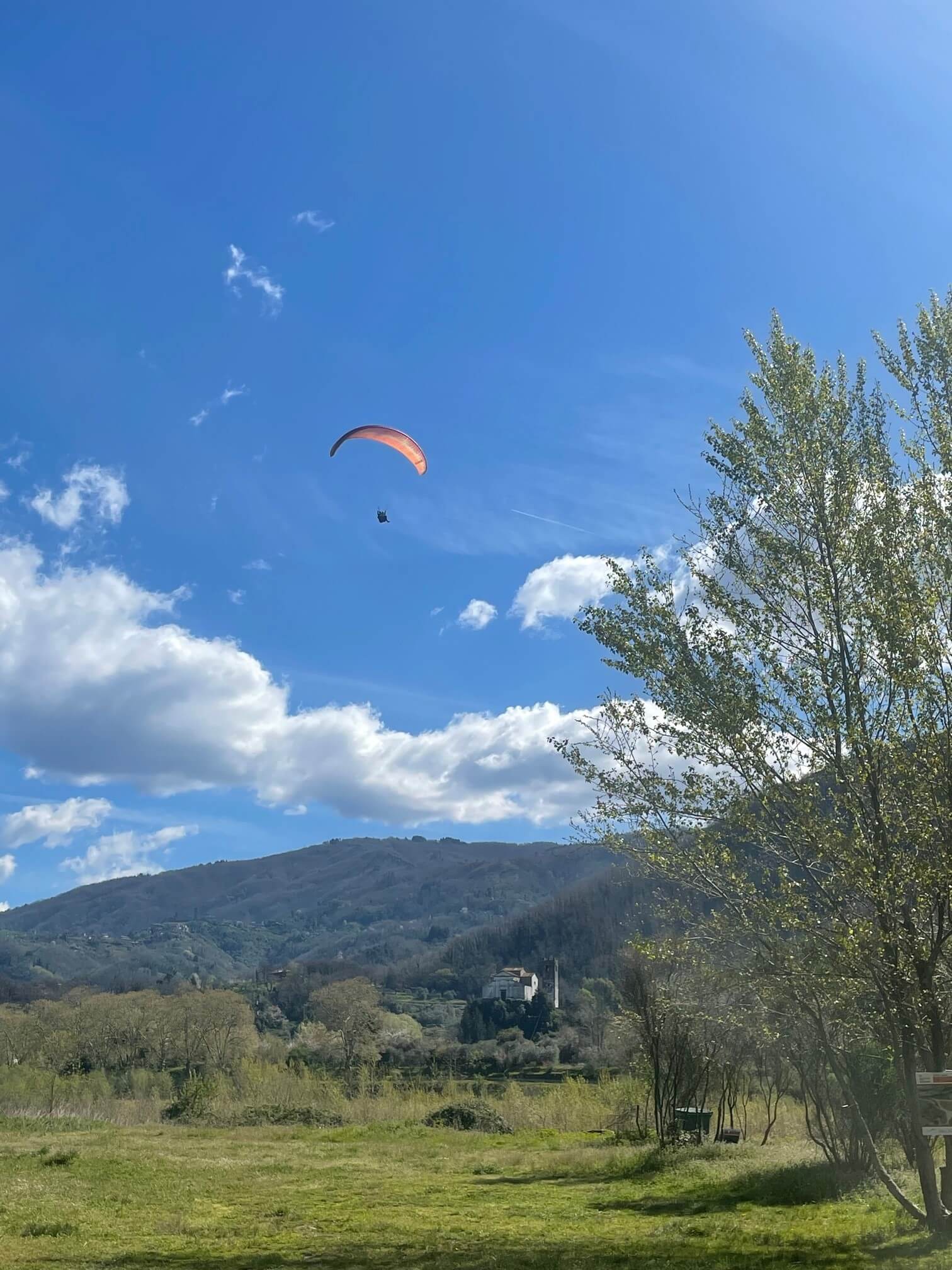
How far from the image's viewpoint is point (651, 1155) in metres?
26.8

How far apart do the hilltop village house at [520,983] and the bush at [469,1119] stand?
3427 inches

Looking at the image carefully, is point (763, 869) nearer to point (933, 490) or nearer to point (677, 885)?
point (677, 885)

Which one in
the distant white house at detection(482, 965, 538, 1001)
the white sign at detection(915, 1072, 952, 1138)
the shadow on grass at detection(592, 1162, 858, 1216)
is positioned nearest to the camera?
the white sign at detection(915, 1072, 952, 1138)

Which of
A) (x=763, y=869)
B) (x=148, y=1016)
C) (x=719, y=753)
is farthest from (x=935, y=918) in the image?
(x=148, y=1016)

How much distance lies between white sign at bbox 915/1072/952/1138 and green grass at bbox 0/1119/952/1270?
5.18 ft

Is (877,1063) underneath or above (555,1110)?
above

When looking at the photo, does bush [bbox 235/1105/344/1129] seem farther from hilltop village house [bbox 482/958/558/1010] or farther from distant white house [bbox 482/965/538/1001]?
distant white house [bbox 482/965/538/1001]

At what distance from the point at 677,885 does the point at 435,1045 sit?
89.0 meters

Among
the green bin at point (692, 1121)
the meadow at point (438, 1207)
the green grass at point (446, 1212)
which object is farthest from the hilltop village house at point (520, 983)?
the green grass at point (446, 1212)

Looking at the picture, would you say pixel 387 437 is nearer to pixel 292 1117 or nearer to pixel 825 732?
pixel 825 732

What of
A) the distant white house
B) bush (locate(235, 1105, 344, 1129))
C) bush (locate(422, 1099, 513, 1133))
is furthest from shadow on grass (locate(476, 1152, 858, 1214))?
the distant white house

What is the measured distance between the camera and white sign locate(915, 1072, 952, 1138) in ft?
31.0

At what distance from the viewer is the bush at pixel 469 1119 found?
1796 inches

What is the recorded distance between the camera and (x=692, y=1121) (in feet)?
98.2
